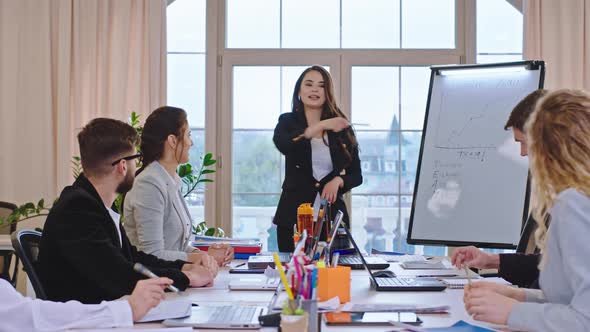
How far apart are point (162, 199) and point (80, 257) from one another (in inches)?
27.1

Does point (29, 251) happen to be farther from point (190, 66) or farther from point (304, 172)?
point (190, 66)

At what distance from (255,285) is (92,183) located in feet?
1.93

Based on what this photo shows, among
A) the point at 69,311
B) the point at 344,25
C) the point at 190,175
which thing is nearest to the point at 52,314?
the point at 69,311

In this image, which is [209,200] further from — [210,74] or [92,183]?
[92,183]

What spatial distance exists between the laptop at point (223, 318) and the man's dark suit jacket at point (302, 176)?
153 cm

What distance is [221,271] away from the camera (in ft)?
8.09

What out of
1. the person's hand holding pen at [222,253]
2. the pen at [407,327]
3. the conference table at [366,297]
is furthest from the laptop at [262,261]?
the pen at [407,327]

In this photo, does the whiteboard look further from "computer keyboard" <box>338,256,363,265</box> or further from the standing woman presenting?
"computer keyboard" <box>338,256,363,265</box>

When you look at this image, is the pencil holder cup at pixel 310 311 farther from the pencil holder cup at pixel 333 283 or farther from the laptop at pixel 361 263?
the laptop at pixel 361 263

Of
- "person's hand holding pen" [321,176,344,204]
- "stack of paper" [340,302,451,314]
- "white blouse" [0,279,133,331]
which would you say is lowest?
"stack of paper" [340,302,451,314]

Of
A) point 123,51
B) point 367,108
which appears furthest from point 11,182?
point 367,108

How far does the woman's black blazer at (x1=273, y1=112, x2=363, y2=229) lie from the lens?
322cm

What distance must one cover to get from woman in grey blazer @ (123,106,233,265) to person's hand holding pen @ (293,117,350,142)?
2.18ft

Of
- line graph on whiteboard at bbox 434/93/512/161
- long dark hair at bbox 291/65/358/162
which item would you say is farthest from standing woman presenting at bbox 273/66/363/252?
line graph on whiteboard at bbox 434/93/512/161
